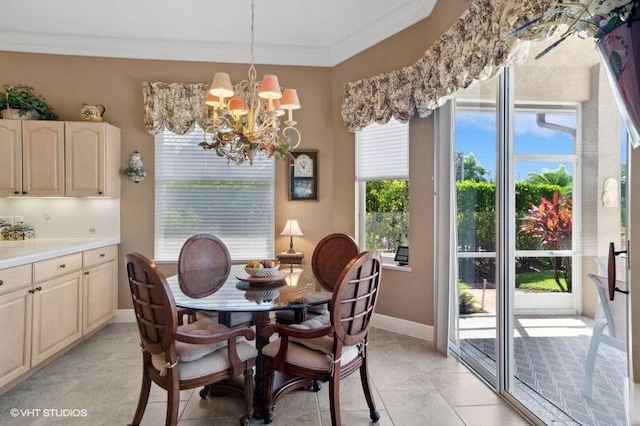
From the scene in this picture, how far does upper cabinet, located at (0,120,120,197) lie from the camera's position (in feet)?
11.5

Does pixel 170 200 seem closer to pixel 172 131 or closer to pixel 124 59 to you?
pixel 172 131

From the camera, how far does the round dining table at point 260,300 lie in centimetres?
195

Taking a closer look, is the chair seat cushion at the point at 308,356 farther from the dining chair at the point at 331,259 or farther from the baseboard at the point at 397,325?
the baseboard at the point at 397,325

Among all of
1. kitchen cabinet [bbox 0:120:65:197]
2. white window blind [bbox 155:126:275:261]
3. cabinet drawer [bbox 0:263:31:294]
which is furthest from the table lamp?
kitchen cabinet [bbox 0:120:65:197]

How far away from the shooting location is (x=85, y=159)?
366 centimetres

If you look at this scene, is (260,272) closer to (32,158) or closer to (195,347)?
(195,347)

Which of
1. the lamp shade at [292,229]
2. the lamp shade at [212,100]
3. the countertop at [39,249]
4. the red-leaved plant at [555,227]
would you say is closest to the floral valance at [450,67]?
the red-leaved plant at [555,227]

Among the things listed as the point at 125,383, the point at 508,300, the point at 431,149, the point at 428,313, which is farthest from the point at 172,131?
the point at 508,300

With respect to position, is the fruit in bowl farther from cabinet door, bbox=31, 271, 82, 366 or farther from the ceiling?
the ceiling

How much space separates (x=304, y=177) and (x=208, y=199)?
1.20 metres

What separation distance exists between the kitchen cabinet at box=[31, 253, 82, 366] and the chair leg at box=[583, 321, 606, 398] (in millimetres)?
3798

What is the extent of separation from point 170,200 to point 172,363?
272 cm

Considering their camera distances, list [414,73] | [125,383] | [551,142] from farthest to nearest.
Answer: [414,73] < [125,383] < [551,142]

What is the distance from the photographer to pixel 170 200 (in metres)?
4.15
